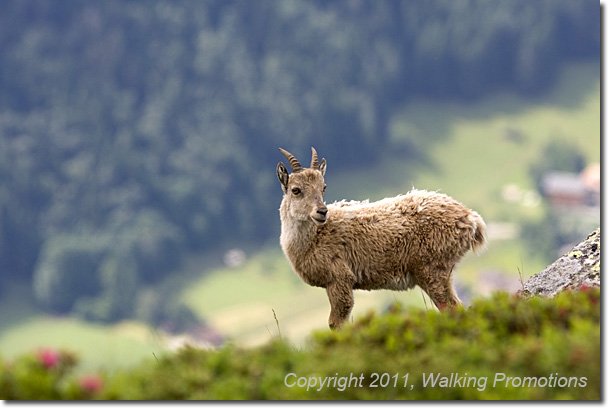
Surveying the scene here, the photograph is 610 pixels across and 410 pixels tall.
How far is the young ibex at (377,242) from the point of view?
12.1 metres

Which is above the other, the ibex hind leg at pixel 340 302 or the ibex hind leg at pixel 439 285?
the ibex hind leg at pixel 439 285

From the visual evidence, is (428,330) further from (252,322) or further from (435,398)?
(252,322)

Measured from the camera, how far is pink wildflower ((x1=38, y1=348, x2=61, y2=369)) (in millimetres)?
7207

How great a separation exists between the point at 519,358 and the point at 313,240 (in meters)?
5.92

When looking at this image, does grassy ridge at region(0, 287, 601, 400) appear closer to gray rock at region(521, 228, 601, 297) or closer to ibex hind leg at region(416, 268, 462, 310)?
gray rock at region(521, 228, 601, 297)

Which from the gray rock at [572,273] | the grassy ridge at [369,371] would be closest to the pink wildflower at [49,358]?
the grassy ridge at [369,371]

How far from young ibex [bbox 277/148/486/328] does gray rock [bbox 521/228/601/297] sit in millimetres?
1351

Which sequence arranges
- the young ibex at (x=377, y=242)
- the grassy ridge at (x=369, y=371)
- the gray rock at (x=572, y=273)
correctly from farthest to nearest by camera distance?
the young ibex at (x=377, y=242), the gray rock at (x=572, y=273), the grassy ridge at (x=369, y=371)

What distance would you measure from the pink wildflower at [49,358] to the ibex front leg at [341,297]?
520 cm

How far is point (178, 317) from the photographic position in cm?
19288

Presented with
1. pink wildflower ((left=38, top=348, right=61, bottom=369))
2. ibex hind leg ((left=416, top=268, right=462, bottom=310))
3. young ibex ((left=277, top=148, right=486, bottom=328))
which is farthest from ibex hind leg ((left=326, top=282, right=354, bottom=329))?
pink wildflower ((left=38, top=348, right=61, bottom=369))

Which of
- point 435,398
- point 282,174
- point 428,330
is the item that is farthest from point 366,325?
point 282,174

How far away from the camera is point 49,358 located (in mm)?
7250

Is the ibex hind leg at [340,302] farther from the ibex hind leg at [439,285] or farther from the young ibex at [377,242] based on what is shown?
the ibex hind leg at [439,285]
